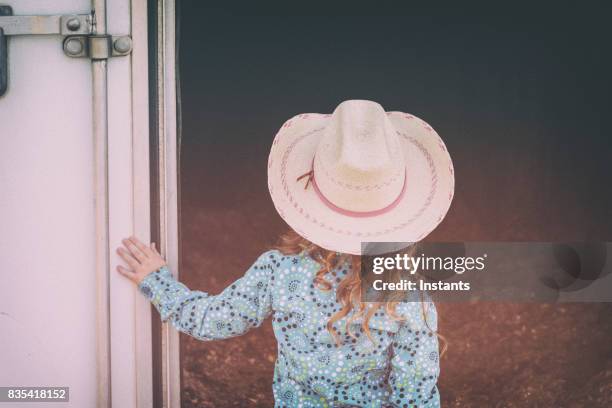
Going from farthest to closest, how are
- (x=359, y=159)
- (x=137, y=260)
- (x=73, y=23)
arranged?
(x=137, y=260)
(x=73, y=23)
(x=359, y=159)

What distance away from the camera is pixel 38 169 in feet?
6.58

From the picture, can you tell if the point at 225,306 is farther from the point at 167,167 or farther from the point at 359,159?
the point at 359,159

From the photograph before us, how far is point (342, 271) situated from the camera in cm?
185

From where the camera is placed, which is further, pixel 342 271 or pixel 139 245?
pixel 139 245

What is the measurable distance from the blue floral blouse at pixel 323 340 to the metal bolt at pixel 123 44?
705mm

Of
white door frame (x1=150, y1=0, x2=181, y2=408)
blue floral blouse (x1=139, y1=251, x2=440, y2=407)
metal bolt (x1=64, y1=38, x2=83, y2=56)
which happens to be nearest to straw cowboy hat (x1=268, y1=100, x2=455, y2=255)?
blue floral blouse (x1=139, y1=251, x2=440, y2=407)

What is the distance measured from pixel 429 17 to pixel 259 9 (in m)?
0.61

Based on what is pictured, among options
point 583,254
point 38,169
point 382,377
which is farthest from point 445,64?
point 38,169

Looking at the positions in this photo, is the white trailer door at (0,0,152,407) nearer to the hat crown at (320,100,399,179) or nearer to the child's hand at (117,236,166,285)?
→ the child's hand at (117,236,166,285)

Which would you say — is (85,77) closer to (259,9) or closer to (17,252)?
(17,252)

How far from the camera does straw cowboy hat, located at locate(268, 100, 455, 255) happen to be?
1716mm

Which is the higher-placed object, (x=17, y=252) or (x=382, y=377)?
(x=17, y=252)

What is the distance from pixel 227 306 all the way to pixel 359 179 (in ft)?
1.80

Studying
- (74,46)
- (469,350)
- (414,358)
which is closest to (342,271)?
(414,358)
